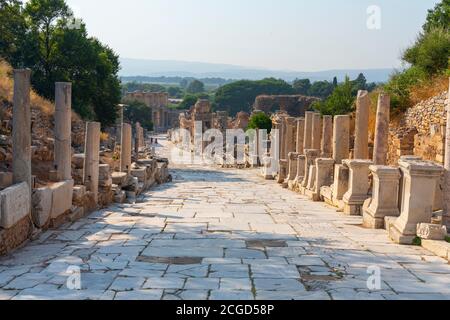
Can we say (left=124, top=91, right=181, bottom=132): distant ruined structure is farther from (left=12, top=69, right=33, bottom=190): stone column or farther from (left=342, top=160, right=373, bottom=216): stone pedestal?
(left=12, top=69, right=33, bottom=190): stone column

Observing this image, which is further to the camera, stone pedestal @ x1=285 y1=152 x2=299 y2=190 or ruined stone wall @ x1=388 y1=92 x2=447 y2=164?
stone pedestal @ x1=285 y1=152 x2=299 y2=190

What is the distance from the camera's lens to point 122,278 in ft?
18.4

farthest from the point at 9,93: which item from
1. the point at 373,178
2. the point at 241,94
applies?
the point at 241,94

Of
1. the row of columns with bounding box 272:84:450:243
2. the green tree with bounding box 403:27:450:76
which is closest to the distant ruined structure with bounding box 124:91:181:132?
the green tree with bounding box 403:27:450:76

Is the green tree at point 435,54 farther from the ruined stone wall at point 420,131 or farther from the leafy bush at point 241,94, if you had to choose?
the leafy bush at point 241,94

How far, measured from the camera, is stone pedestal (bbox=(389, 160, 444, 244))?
24.5ft

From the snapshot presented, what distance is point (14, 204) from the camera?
23.5 ft

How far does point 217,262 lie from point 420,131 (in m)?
12.6

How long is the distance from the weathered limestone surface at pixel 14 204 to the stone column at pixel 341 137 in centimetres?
837

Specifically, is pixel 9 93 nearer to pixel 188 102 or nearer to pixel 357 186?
pixel 357 186

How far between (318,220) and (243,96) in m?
96.8

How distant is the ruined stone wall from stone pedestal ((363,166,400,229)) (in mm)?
5223
